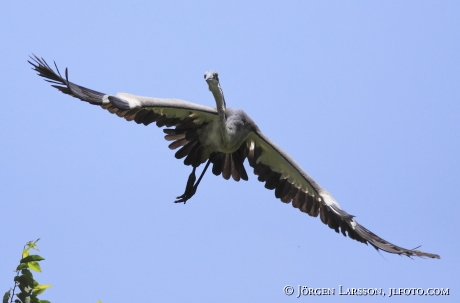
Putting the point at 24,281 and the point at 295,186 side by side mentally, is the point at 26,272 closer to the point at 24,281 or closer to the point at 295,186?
the point at 24,281

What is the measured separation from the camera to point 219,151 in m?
12.5

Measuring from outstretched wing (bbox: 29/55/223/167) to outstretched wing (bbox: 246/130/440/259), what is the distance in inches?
34.4

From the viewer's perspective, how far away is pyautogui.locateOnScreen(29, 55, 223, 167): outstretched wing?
10594mm

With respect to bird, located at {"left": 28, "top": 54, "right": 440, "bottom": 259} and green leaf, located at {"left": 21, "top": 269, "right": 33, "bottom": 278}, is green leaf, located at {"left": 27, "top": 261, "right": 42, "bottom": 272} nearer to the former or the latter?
green leaf, located at {"left": 21, "top": 269, "right": 33, "bottom": 278}

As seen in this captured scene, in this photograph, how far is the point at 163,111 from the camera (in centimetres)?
1217

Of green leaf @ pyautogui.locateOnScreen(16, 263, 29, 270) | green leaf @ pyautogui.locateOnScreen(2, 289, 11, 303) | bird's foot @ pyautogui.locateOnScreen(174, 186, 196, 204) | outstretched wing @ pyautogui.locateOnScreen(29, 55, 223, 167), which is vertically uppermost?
outstretched wing @ pyautogui.locateOnScreen(29, 55, 223, 167)

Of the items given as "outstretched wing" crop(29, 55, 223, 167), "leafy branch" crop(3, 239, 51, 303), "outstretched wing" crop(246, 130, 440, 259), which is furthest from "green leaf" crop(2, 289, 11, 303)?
"outstretched wing" crop(246, 130, 440, 259)

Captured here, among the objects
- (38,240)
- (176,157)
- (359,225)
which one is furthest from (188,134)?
(38,240)

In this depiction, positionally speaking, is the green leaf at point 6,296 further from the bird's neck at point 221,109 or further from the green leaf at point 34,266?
the bird's neck at point 221,109

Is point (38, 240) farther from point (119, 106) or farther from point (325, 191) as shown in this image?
A: point (325, 191)

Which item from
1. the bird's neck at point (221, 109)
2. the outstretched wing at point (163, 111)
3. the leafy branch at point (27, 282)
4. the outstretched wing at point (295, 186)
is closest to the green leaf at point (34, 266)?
the leafy branch at point (27, 282)

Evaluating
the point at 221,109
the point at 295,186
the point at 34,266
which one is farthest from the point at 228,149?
the point at 34,266

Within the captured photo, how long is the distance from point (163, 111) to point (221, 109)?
0.85m

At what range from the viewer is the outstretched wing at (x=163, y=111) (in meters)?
10.6
